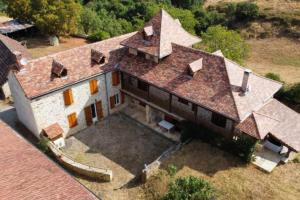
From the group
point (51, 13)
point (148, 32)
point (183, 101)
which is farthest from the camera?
point (51, 13)

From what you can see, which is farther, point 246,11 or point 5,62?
point 246,11

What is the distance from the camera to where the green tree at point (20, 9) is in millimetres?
54700

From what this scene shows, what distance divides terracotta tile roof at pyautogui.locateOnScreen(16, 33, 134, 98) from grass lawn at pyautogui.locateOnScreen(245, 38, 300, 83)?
27875 millimetres

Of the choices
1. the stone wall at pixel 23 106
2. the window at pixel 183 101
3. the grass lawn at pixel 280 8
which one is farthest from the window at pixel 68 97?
the grass lawn at pixel 280 8

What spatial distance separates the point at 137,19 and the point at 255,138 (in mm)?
45517

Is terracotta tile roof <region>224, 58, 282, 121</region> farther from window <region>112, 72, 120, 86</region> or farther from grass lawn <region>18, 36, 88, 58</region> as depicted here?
grass lawn <region>18, 36, 88, 58</region>

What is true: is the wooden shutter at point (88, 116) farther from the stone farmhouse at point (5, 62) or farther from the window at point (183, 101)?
the stone farmhouse at point (5, 62)

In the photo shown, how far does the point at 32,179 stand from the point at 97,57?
19899 millimetres

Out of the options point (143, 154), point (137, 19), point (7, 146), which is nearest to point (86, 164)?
point (143, 154)

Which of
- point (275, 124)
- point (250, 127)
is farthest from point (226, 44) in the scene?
point (250, 127)

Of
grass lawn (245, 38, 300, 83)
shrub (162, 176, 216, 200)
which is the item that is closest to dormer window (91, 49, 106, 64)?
shrub (162, 176, 216, 200)

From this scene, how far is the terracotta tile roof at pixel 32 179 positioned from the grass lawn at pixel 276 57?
42.7 metres

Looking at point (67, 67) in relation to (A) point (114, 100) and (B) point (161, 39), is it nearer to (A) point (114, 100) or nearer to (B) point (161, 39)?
(A) point (114, 100)

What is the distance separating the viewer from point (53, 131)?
106 feet
